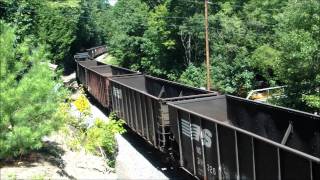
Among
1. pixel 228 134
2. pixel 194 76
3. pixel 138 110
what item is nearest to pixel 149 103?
pixel 138 110

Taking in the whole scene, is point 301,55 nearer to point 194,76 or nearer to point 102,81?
point 102,81

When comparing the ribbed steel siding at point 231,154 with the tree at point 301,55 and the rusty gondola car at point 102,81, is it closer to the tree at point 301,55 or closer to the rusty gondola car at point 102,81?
the rusty gondola car at point 102,81

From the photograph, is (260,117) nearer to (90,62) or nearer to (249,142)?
(249,142)

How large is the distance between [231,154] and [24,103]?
4.99 metres

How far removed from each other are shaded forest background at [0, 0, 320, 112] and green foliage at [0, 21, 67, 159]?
11.8 metres

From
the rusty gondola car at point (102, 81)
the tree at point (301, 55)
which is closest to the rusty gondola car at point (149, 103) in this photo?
the rusty gondola car at point (102, 81)

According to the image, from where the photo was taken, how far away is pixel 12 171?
30.3 ft

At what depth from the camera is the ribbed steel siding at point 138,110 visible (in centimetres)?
1341

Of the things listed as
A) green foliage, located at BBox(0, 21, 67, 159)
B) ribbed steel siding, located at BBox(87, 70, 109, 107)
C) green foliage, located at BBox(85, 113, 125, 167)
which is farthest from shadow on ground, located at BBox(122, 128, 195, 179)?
green foliage, located at BBox(0, 21, 67, 159)

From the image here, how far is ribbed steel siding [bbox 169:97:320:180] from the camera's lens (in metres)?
6.75

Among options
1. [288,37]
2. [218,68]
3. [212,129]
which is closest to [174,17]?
[218,68]

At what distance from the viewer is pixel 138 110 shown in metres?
15.1

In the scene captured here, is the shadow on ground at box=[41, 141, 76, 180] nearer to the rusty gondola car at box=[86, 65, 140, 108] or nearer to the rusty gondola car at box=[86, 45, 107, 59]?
the rusty gondola car at box=[86, 65, 140, 108]

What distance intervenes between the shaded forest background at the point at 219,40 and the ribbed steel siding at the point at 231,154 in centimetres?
1196
